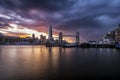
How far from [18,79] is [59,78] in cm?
492

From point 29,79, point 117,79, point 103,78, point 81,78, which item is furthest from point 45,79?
point 117,79

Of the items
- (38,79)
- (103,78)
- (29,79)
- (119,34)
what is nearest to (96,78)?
(103,78)

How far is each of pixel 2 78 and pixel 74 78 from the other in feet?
29.5

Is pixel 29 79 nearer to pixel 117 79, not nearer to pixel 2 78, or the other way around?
pixel 2 78

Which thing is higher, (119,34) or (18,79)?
(119,34)

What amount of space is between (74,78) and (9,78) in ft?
26.5

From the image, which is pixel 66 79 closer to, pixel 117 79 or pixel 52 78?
pixel 52 78

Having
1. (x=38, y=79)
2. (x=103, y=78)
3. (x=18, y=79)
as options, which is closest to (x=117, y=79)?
(x=103, y=78)

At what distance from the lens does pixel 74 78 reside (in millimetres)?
16375

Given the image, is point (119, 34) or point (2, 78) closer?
point (2, 78)

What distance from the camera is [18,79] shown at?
15.9m

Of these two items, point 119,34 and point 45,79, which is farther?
point 119,34

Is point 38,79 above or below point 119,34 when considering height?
below

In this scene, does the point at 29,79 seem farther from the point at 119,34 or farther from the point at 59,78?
the point at 119,34
